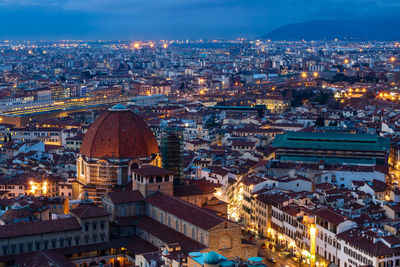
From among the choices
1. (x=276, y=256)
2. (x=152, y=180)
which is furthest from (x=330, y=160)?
(x=152, y=180)

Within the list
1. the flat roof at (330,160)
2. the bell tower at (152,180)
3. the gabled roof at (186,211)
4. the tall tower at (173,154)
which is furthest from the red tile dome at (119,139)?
the flat roof at (330,160)

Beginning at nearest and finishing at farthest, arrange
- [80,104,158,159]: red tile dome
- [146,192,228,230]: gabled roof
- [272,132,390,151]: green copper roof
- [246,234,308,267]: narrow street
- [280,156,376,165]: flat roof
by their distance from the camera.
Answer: [146,192,228,230]: gabled roof < [246,234,308,267]: narrow street < [80,104,158,159]: red tile dome < [280,156,376,165]: flat roof < [272,132,390,151]: green copper roof

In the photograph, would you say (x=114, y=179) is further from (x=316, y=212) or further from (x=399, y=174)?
(x=399, y=174)

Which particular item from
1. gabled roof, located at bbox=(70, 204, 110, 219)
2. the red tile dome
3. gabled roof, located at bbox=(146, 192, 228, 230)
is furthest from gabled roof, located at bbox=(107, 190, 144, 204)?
the red tile dome

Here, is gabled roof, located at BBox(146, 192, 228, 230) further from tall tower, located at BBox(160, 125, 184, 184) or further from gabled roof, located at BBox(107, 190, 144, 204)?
tall tower, located at BBox(160, 125, 184, 184)

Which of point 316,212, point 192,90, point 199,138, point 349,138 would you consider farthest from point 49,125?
point 192,90

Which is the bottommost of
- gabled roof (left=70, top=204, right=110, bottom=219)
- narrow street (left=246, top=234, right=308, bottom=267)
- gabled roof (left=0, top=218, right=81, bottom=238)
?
narrow street (left=246, top=234, right=308, bottom=267)
